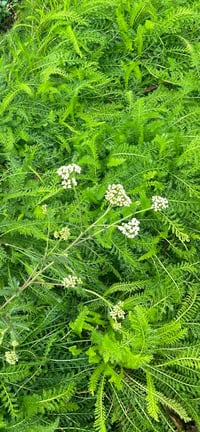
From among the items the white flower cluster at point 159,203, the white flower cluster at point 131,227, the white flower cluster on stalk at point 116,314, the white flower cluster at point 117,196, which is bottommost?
the white flower cluster on stalk at point 116,314

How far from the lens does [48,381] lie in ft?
6.75

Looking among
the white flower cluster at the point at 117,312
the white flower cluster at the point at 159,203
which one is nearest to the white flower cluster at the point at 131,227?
the white flower cluster at the point at 159,203

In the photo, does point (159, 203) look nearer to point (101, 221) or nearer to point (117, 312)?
point (101, 221)

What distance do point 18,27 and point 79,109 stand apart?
2.48ft

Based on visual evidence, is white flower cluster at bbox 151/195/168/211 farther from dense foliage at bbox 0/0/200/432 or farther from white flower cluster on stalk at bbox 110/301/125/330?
white flower cluster on stalk at bbox 110/301/125/330

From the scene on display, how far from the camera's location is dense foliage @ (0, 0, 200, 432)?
2.03 meters

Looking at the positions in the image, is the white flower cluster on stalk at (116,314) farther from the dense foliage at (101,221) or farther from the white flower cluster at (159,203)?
the white flower cluster at (159,203)

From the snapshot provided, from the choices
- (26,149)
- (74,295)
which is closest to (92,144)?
(26,149)

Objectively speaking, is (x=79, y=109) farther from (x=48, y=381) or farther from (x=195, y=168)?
(x=48, y=381)

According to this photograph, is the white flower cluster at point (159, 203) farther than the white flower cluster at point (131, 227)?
Yes

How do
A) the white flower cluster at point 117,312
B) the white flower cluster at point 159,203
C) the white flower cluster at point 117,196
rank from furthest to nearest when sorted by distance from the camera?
the white flower cluster at point 117,312
the white flower cluster at point 159,203
the white flower cluster at point 117,196

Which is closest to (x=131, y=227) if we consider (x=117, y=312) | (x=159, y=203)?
(x=159, y=203)

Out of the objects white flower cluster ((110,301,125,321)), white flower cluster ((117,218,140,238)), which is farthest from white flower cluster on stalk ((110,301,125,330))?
white flower cluster ((117,218,140,238))

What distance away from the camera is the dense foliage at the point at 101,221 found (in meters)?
2.03
